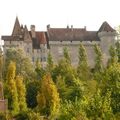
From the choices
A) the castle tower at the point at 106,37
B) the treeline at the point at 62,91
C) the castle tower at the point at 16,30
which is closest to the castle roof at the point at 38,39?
the castle tower at the point at 16,30

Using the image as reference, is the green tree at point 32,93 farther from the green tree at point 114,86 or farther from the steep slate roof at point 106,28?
the steep slate roof at point 106,28

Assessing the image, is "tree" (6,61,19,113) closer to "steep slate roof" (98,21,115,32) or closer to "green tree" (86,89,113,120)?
"green tree" (86,89,113,120)

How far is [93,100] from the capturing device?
3791 cm

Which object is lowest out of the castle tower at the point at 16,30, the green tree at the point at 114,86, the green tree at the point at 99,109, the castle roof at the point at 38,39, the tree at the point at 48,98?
the tree at the point at 48,98

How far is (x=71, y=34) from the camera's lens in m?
109

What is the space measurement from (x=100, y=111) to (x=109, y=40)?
7050cm

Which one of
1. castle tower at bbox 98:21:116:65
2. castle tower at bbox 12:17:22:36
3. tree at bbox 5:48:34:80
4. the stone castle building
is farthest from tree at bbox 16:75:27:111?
castle tower at bbox 98:21:116:65

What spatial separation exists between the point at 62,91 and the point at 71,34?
37809 millimetres

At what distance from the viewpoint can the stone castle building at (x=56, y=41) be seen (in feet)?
344

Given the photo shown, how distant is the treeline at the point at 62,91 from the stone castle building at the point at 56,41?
10.8 metres

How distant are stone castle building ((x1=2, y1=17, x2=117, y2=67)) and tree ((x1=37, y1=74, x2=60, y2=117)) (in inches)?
1463

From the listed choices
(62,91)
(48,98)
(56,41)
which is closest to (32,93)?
(62,91)

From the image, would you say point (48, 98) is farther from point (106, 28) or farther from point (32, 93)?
point (106, 28)

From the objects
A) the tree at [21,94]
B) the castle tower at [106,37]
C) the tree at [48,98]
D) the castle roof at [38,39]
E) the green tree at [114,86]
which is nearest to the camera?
the green tree at [114,86]
